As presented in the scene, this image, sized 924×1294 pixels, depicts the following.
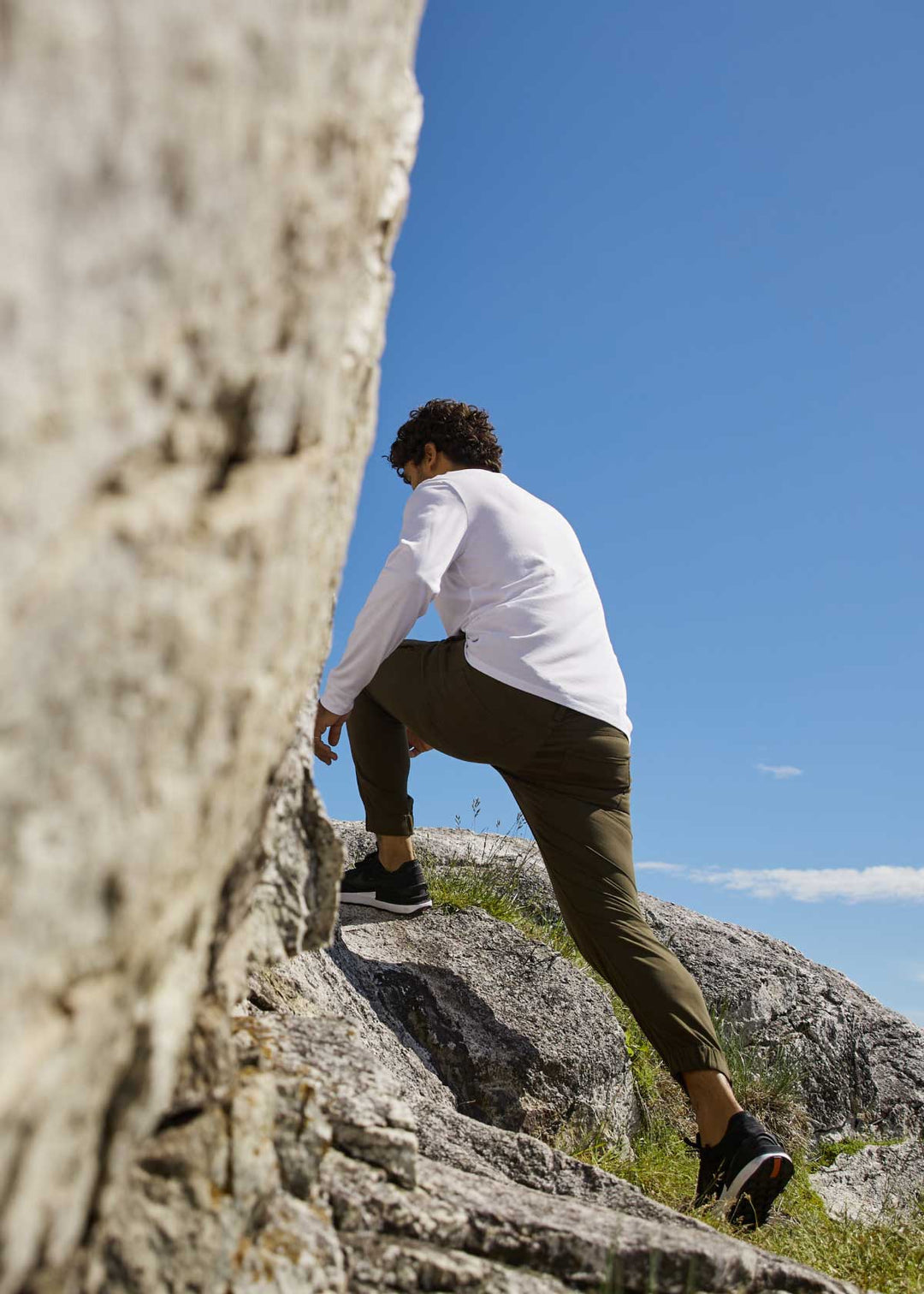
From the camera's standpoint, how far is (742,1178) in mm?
3287

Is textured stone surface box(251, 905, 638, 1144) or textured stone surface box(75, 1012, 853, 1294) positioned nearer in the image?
textured stone surface box(75, 1012, 853, 1294)

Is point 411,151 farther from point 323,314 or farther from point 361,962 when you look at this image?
point 361,962

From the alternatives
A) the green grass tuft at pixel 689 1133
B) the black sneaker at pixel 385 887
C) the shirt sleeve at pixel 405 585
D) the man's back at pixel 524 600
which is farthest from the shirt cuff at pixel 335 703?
the green grass tuft at pixel 689 1133

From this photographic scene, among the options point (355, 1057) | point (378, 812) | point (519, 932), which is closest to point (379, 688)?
point (378, 812)

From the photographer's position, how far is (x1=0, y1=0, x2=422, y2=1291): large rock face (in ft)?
2.98

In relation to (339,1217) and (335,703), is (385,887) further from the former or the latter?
(339,1217)

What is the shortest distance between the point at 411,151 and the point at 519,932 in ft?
15.0

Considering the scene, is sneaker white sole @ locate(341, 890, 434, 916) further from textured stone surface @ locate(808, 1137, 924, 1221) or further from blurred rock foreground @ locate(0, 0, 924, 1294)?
blurred rock foreground @ locate(0, 0, 924, 1294)

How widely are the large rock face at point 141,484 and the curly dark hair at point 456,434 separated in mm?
3330

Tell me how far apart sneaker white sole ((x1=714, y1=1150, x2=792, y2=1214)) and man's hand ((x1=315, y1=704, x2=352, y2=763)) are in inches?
83.3

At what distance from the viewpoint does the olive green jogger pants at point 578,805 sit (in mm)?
3582

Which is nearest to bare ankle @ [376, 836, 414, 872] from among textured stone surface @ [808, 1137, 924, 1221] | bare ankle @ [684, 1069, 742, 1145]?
bare ankle @ [684, 1069, 742, 1145]

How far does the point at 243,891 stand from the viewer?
1.52 meters

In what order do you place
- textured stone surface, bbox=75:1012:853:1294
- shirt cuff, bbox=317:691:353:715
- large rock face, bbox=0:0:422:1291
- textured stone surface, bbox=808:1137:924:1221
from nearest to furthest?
1. large rock face, bbox=0:0:422:1291
2. textured stone surface, bbox=75:1012:853:1294
3. shirt cuff, bbox=317:691:353:715
4. textured stone surface, bbox=808:1137:924:1221
